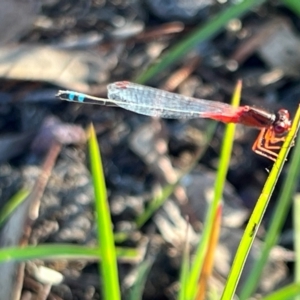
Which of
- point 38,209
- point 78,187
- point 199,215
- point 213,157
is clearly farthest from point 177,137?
point 38,209

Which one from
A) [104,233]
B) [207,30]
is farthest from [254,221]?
[207,30]

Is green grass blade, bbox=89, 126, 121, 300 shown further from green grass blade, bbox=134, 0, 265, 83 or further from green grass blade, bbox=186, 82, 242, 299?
green grass blade, bbox=134, 0, 265, 83

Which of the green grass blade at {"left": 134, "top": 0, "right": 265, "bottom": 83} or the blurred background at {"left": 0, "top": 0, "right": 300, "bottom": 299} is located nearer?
the blurred background at {"left": 0, "top": 0, "right": 300, "bottom": 299}

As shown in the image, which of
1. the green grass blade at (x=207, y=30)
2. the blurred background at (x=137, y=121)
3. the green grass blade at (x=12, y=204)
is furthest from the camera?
the green grass blade at (x=207, y=30)

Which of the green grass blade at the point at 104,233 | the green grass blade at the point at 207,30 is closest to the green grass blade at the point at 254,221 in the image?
the green grass blade at the point at 104,233

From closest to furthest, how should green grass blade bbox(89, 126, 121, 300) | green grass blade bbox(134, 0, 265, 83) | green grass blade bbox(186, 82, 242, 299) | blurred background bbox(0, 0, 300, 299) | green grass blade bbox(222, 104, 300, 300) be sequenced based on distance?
green grass blade bbox(222, 104, 300, 300) < green grass blade bbox(89, 126, 121, 300) < green grass blade bbox(186, 82, 242, 299) < blurred background bbox(0, 0, 300, 299) < green grass blade bbox(134, 0, 265, 83)

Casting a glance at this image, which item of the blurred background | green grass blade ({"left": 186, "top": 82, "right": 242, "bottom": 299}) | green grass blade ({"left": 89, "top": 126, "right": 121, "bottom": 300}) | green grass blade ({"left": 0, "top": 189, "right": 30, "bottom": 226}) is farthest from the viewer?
the blurred background

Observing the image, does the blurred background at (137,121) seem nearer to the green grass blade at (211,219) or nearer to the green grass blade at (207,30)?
the green grass blade at (207,30)

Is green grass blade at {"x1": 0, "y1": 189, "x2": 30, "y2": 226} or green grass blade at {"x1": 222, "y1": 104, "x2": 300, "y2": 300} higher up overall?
green grass blade at {"x1": 222, "y1": 104, "x2": 300, "y2": 300}

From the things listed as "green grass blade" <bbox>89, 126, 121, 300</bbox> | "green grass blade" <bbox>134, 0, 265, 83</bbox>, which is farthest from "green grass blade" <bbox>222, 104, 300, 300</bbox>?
"green grass blade" <bbox>134, 0, 265, 83</bbox>
